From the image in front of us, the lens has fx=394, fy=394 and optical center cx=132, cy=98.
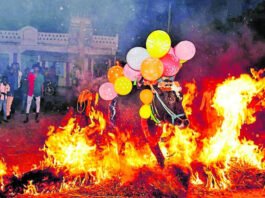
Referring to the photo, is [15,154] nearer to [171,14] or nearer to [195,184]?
[195,184]

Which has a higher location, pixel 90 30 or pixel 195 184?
pixel 90 30

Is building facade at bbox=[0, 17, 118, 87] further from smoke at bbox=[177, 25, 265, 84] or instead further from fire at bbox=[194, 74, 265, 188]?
fire at bbox=[194, 74, 265, 188]

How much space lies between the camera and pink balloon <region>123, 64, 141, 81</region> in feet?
21.4

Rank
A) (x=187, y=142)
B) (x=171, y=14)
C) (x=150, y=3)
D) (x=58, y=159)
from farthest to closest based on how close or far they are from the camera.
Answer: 1. (x=150, y=3)
2. (x=171, y=14)
3. (x=187, y=142)
4. (x=58, y=159)

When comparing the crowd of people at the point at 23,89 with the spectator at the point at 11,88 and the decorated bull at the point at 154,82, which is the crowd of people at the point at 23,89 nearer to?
the spectator at the point at 11,88

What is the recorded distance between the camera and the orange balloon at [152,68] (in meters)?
6.09

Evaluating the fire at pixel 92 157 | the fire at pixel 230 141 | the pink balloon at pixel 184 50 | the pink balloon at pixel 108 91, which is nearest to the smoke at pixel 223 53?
the fire at pixel 230 141

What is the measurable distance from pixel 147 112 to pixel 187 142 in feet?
2.76

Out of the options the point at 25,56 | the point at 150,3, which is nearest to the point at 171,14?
the point at 150,3

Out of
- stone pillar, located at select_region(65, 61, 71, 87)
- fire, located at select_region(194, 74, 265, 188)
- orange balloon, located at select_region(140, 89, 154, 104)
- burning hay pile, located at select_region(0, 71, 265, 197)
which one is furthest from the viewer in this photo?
stone pillar, located at select_region(65, 61, 71, 87)

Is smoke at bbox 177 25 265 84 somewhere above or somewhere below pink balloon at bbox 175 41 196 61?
above

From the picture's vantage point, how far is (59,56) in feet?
56.7

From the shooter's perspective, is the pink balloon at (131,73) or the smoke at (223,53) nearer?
the pink balloon at (131,73)

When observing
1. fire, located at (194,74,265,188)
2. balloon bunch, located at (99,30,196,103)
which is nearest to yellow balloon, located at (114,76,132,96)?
balloon bunch, located at (99,30,196,103)
